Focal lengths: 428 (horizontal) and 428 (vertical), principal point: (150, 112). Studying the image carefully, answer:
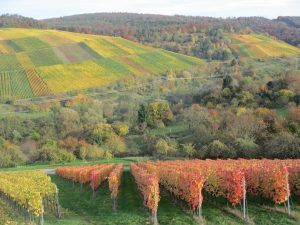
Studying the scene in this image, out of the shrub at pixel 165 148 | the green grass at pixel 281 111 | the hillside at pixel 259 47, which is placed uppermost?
the hillside at pixel 259 47

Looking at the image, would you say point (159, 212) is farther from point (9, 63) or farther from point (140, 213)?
point (9, 63)

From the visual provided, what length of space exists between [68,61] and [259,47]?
3132 inches

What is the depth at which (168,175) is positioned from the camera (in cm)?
3198

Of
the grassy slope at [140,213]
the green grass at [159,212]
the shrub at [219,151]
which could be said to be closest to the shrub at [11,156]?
the shrub at [219,151]

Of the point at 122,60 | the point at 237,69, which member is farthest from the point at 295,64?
the point at 122,60

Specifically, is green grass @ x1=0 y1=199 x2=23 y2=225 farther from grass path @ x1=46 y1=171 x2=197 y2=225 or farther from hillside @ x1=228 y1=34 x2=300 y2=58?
hillside @ x1=228 y1=34 x2=300 y2=58

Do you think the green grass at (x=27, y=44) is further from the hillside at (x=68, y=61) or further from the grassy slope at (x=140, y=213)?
the grassy slope at (x=140, y=213)

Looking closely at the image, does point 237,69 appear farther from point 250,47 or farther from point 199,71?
point 250,47

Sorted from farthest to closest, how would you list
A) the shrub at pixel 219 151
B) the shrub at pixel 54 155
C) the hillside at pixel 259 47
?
1. the hillside at pixel 259 47
2. the shrub at pixel 54 155
3. the shrub at pixel 219 151

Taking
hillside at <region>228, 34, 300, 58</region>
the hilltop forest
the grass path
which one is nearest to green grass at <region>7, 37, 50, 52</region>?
the hilltop forest

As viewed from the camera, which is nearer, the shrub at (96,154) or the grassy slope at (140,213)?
the grassy slope at (140,213)

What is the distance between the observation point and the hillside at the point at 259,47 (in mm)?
167625

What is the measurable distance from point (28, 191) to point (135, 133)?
66.7 meters

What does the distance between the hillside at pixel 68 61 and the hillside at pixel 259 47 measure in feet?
74.2
